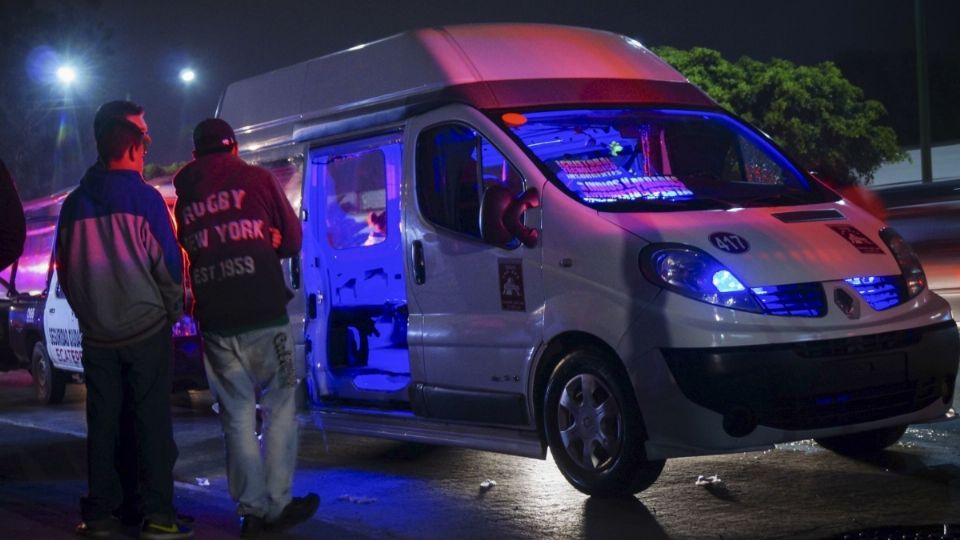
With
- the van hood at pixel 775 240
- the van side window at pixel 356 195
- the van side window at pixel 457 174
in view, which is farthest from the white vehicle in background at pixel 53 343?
the van hood at pixel 775 240

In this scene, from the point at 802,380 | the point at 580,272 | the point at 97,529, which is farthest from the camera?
the point at 580,272

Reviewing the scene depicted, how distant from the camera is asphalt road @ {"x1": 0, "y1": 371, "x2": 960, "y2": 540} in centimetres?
592

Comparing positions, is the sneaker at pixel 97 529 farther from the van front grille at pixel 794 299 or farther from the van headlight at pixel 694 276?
the van front grille at pixel 794 299

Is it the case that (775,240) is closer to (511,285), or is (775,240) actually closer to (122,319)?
(511,285)

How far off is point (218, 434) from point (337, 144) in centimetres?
294

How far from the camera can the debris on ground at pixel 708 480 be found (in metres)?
6.92

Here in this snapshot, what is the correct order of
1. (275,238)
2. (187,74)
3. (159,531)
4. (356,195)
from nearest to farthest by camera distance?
(159,531) → (275,238) → (356,195) → (187,74)

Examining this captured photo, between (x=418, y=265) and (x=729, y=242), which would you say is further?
(x=418, y=265)

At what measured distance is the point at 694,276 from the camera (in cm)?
609

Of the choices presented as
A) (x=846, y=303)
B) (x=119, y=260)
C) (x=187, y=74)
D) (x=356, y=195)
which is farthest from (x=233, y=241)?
(x=187, y=74)

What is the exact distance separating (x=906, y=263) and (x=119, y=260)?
12.4 ft

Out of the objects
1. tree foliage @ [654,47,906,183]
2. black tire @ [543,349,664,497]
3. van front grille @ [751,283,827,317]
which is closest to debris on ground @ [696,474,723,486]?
black tire @ [543,349,664,497]

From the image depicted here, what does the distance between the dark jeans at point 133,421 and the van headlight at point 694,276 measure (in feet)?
7.26

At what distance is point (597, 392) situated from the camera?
6473 mm
